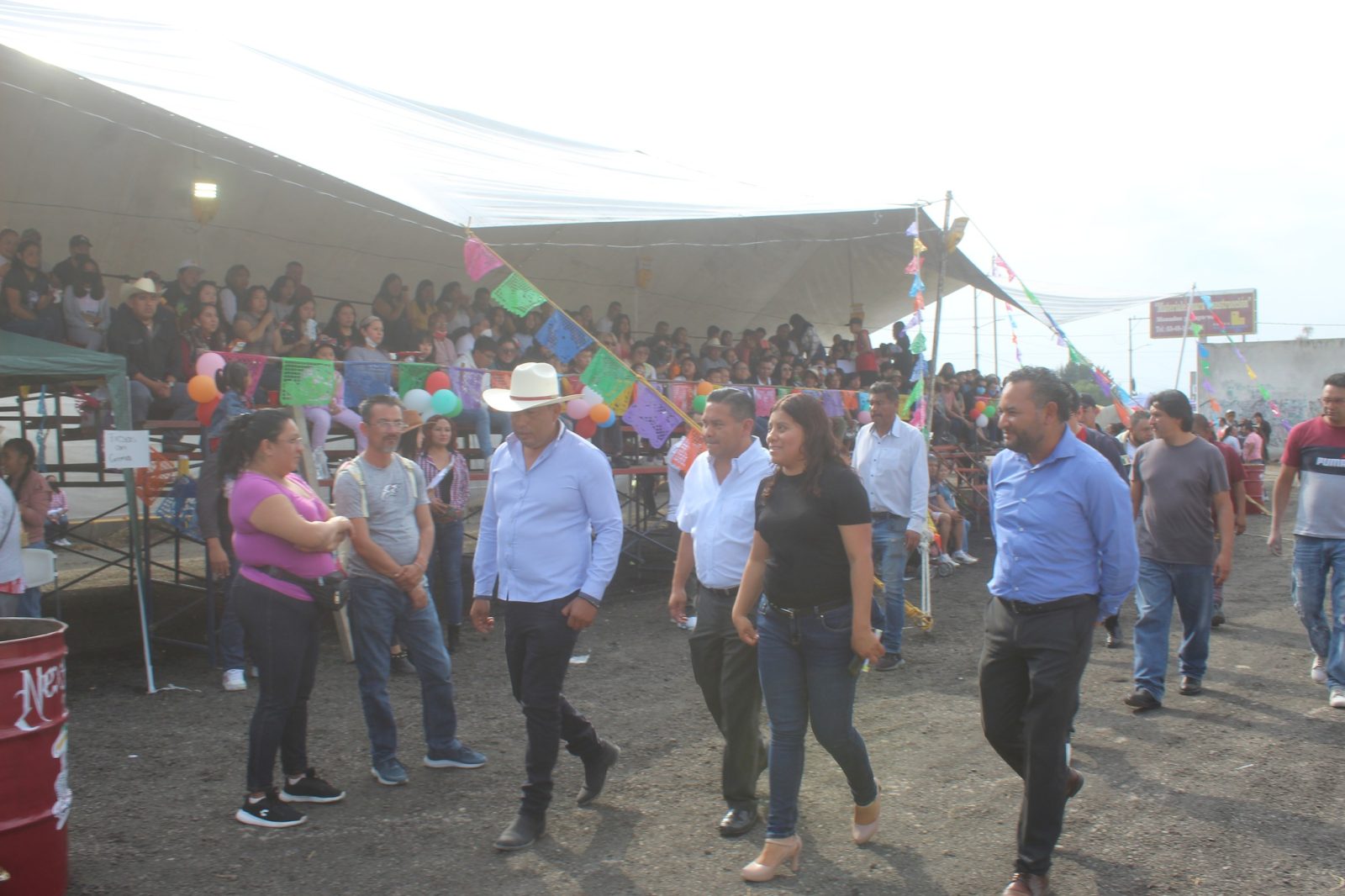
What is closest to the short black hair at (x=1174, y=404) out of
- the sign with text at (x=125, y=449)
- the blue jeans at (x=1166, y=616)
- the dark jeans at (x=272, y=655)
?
the blue jeans at (x=1166, y=616)

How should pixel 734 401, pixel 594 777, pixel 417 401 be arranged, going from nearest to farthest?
1. pixel 734 401
2. pixel 594 777
3. pixel 417 401

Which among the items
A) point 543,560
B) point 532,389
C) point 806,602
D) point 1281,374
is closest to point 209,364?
point 532,389

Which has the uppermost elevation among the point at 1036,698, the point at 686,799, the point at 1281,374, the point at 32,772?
the point at 1281,374

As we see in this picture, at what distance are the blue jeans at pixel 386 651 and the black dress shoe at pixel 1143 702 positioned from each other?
3866 millimetres

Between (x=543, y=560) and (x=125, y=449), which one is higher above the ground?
(x=125, y=449)

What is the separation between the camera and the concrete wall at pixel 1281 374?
3712cm

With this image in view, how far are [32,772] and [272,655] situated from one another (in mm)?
947

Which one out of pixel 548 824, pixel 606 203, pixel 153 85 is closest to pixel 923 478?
pixel 548 824

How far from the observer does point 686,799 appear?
4477mm

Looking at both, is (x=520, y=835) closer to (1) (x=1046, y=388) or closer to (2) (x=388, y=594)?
(2) (x=388, y=594)

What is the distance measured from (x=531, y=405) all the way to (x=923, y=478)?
3.46m

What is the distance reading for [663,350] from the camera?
12.9 metres

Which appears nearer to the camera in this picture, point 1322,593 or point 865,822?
point 865,822

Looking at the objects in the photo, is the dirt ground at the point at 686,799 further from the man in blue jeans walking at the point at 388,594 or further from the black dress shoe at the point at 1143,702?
the man in blue jeans walking at the point at 388,594
